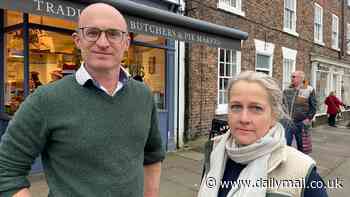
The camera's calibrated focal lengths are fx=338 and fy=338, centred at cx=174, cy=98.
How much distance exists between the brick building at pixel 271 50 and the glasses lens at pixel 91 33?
6.54ft

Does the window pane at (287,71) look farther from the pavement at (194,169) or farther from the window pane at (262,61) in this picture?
the pavement at (194,169)

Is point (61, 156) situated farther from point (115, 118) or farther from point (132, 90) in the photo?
point (132, 90)

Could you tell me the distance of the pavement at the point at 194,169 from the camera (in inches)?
199

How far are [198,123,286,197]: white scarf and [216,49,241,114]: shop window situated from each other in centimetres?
731

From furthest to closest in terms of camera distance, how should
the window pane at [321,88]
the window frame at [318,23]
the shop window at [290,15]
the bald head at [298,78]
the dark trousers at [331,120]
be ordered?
the window pane at [321,88], the window frame at [318,23], the dark trousers at [331,120], the shop window at [290,15], the bald head at [298,78]

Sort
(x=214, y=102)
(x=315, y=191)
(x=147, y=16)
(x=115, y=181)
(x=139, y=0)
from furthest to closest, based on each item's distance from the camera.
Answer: (x=214, y=102) → (x=139, y=0) → (x=147, y=16) → (x=115, y=181) → (x=315, y=191)

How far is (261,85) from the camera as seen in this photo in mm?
1646

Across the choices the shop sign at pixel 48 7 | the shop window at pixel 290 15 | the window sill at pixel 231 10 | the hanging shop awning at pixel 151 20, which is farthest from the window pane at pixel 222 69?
the shop sign at pixel 48 7

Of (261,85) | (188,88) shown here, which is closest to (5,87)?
(188,88)

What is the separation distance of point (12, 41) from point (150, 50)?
2797 mm

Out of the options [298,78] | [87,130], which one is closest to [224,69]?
[298,78]

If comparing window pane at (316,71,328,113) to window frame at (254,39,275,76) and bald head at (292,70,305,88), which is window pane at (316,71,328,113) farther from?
bald head at (292,70,305,88)

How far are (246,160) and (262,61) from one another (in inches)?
396

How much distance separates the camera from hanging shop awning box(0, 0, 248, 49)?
3.64m
